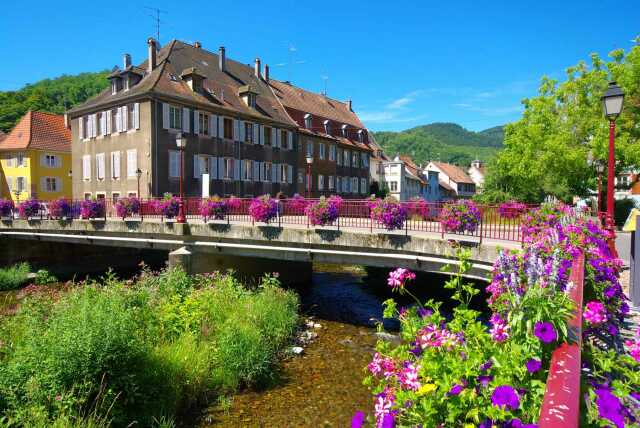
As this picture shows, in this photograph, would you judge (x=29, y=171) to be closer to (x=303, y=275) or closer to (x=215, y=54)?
(x=215, y=54)

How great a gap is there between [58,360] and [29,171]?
126 ft

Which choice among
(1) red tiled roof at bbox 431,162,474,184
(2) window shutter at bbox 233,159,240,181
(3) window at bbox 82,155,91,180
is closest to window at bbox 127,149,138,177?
(3) window at bbox 82,155,91,180

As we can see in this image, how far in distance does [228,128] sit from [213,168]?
344cm

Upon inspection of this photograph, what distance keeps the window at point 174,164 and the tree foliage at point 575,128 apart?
74.0 feet

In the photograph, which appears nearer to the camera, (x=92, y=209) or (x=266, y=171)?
(x=92, y=209)

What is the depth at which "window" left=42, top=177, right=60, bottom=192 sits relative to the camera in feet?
124

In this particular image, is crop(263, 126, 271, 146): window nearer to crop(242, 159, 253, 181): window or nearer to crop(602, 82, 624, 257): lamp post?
crop(242, 159, 253, 181): window

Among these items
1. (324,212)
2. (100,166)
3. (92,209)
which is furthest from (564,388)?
(100,166)

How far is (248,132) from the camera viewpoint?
31.9 meters

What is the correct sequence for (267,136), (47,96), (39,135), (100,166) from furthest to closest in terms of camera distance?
1. (47,96)
2. (39,135)
3. (267,136)
4. (100,166)

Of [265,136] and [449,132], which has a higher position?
[449,132]

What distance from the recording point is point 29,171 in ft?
121

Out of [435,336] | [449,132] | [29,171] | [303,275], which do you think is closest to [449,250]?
[435,336]

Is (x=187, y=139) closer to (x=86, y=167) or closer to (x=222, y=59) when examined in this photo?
(x=86, y=167)
